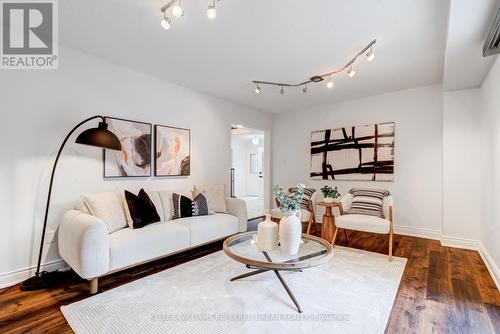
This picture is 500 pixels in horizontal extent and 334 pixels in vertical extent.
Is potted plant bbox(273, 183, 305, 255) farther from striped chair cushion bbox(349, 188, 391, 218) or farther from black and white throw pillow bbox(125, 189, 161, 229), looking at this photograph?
striped chair cushion bbox(349, 188, 391, 218)

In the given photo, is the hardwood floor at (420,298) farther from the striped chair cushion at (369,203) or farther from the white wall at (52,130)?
the striped chair cushion at (369,203)

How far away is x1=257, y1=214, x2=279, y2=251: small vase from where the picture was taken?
2.26m

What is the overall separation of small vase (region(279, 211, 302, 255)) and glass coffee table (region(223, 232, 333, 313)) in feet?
0.19

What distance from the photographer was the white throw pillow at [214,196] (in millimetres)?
3721

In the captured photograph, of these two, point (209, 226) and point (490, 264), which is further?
point (209, 226)

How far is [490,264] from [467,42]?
2.44 m

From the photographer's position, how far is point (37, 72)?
8.46 feet

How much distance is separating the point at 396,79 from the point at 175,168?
368cm

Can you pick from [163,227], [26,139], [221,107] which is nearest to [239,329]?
[163,227]

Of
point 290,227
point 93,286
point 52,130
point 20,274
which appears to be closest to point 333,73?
point 290,227

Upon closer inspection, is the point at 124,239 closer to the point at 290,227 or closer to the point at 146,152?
the point at 146,152

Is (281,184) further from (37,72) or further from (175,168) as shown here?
(37,72)

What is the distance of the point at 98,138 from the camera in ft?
8.27

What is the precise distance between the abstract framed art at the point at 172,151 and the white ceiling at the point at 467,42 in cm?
345
